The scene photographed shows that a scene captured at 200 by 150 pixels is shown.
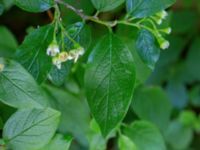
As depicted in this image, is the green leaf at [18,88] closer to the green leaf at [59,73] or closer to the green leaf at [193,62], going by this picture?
the green leaf at [59,73]

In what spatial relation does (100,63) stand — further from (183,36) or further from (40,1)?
(183,36)

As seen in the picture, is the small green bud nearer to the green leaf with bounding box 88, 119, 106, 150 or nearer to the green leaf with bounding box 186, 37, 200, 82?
the green leaf with bounding box 88, 119, 106, 150

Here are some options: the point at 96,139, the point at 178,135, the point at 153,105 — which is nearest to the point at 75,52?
the point at 96,139

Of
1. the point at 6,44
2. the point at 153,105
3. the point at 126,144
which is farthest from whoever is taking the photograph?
the point at 153,105

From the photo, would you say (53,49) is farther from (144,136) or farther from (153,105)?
(153,105)

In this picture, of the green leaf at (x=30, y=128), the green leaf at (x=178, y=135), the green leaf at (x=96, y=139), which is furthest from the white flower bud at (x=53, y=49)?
the green leaf at (x=178, y=135)
